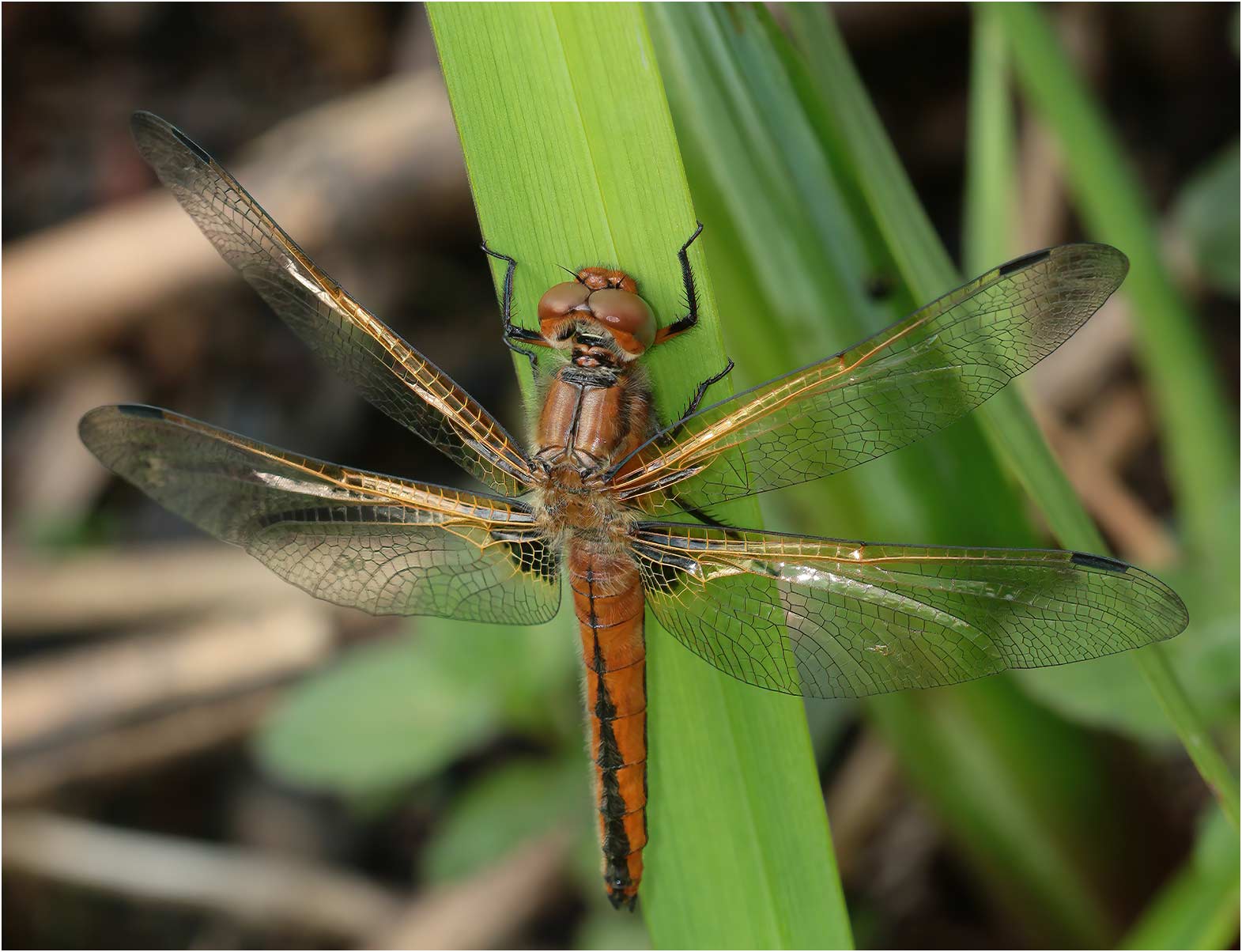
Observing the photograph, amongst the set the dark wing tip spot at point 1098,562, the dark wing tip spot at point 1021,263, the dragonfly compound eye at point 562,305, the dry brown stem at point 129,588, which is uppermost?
the dry brown stem at point 129,588

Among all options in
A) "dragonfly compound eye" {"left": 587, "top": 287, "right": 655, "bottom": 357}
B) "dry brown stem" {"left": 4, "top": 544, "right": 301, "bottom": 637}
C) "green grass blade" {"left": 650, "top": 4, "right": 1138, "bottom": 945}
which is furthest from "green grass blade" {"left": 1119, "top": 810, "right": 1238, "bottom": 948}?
"dry brown stem" {"left": 4, "top": 544, "right": 301, "bottom": 637}

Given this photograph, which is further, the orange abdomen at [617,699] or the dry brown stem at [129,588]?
the dry brown stem at [129,588]

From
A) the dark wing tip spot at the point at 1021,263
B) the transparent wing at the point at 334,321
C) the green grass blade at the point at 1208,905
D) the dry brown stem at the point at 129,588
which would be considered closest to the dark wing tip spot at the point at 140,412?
the transparent wing at the point at 334,321

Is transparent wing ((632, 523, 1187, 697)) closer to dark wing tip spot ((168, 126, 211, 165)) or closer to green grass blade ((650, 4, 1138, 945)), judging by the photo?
green grass blade ((650, 4, 1138, 945))

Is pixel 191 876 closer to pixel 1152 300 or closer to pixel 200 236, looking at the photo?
pixel 200 236

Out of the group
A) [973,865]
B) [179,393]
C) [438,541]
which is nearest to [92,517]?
[179,393]

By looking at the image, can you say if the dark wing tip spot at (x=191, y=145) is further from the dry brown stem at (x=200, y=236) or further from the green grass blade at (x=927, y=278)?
the dry brown stem at (x=200, y=236)

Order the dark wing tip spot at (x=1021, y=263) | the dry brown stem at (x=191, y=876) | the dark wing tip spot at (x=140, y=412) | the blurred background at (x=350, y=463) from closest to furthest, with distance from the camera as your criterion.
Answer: the dark wing tip spot at (x=1021, y=263) → the dark wing tip spot at (x=140, y=412) → the blurred background at (x=350, y=463) → the dry brown stem at (x=191, y=876)

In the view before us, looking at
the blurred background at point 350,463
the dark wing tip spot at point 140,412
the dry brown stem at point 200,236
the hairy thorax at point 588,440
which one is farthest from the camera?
the dry brown stem at point 200,236
